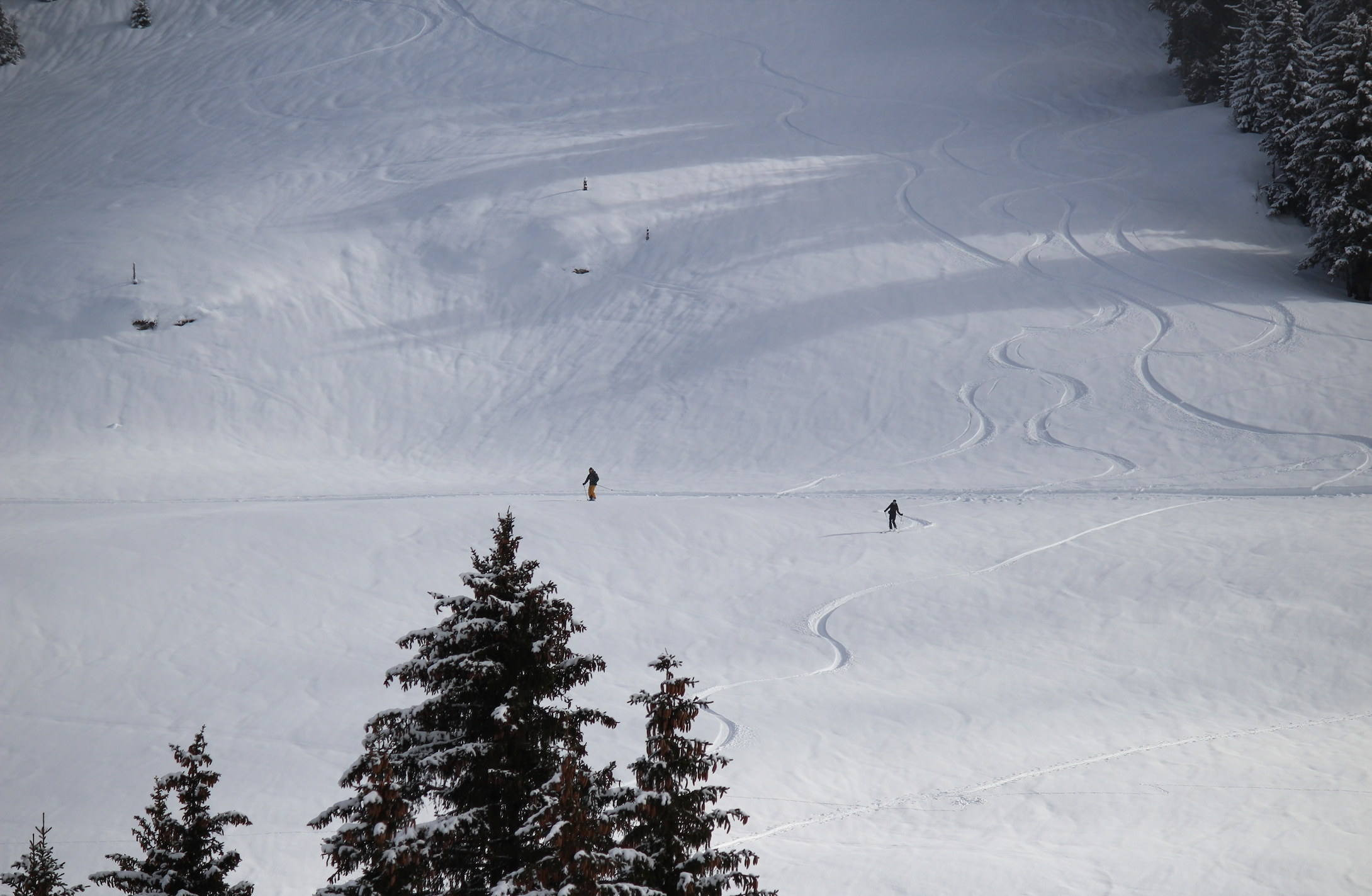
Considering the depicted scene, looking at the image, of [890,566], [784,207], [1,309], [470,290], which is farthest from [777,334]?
[1,309]

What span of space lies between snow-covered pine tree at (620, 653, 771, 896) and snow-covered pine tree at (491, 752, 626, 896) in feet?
0.47

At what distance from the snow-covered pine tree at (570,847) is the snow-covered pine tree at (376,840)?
0.50 metres

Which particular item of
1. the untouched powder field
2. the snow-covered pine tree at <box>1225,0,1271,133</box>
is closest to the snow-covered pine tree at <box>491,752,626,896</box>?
the untouched powder field

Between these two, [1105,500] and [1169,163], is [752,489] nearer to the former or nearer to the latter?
[1105,500]

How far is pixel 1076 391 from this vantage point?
3041 cm

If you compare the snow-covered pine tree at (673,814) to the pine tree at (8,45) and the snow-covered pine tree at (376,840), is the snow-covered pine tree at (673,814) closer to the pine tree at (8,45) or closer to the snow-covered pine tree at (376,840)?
the snow-covered pine tree at (376,840)

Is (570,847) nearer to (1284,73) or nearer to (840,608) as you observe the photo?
(840,608)

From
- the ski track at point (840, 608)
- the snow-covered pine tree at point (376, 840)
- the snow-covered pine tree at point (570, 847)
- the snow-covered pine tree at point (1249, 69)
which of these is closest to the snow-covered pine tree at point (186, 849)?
the snow-covered pine tree at point (376, 840)

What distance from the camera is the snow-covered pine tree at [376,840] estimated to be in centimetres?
471

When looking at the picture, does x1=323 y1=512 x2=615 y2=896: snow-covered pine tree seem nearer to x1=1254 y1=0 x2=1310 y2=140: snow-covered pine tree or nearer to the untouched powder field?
the untouched powder field

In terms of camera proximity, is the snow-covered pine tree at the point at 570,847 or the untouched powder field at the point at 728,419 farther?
the untouched powder field at the point at 728,419

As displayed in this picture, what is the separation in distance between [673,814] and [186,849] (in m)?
3.48

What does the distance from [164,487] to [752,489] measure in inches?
642

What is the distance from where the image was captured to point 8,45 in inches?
2277
